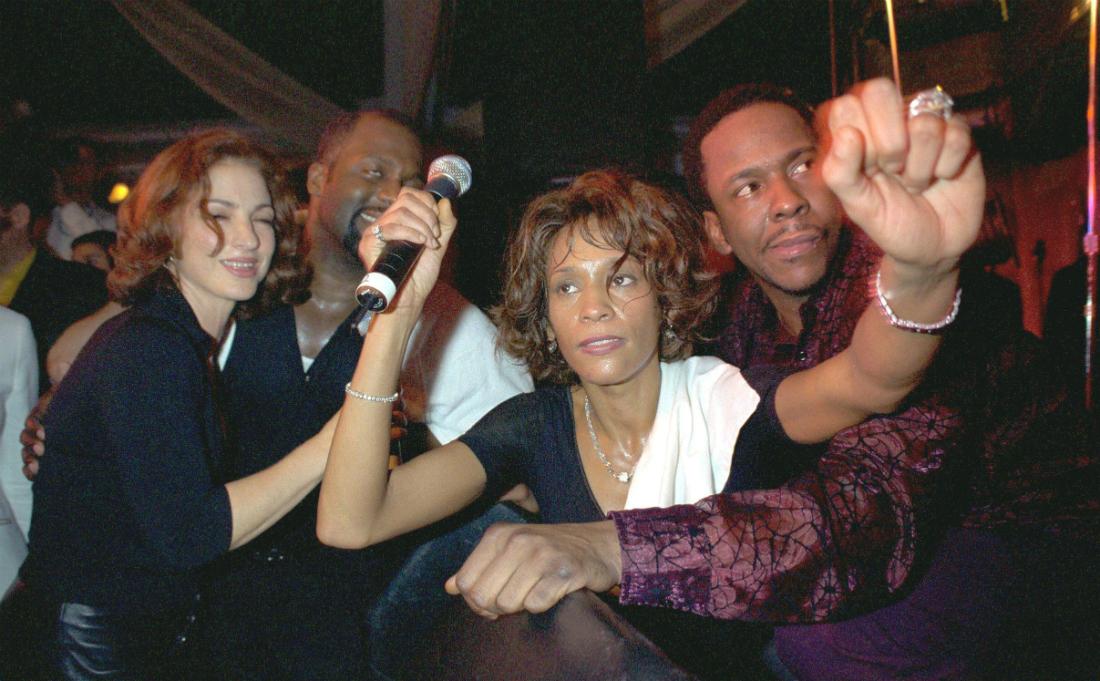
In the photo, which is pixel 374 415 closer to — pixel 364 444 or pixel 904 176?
pixel 364 444

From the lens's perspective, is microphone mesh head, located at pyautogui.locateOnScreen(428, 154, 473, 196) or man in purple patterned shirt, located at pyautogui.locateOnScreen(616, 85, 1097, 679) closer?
man in purple patterned shirt, located at pyautogui.locateOnScreen(616, 85, 1097, 679)

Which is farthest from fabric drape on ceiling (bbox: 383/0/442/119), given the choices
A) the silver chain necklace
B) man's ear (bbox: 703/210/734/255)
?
the silver chain necklace

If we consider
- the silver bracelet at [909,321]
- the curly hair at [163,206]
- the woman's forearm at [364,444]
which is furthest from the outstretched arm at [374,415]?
the silver bracelet at [909,321]

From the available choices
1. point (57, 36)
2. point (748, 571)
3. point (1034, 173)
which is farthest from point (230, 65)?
point (1034, 173)

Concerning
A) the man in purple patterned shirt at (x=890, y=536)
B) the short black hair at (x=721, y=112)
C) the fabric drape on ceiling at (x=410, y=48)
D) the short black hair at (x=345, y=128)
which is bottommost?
the man in purple patterned shirt at (x=890, y=536)

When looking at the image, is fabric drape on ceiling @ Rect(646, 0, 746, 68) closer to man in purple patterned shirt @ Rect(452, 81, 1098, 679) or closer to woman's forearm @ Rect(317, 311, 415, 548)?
man in purple patterned shirt @ Rect(452, 81, 1098, 679)

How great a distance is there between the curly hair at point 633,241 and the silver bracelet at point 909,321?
0.98 meters

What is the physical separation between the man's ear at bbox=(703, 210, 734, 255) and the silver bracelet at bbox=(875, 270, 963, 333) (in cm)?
137

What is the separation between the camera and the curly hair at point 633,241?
199cm

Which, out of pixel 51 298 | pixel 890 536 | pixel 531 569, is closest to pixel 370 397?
pixel 531 569

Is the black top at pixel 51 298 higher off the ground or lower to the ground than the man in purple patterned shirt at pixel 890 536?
higher

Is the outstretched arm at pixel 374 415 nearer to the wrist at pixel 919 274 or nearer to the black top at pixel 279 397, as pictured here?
the black top at pixel 279 397

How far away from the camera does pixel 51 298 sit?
3.16 metres

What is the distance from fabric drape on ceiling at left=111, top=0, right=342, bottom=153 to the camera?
4332 millimetres
